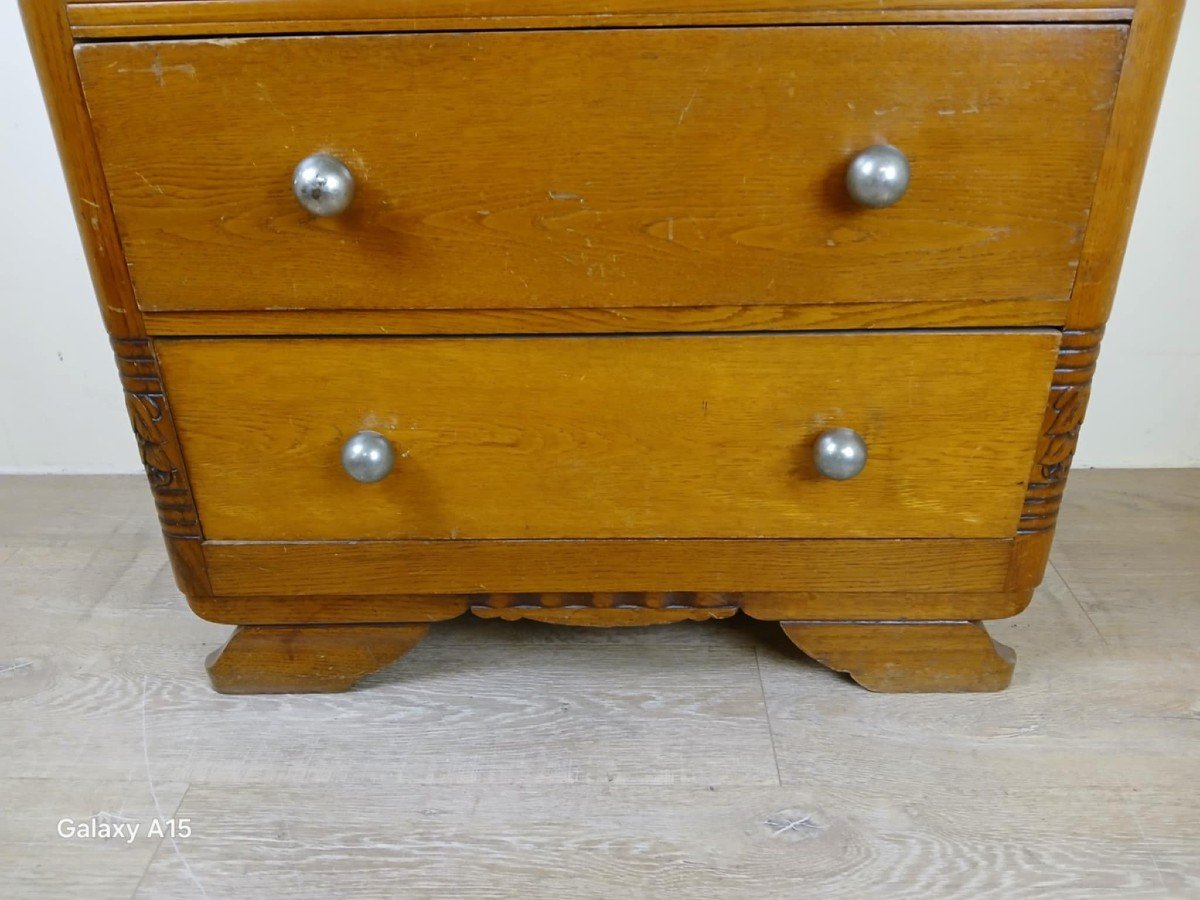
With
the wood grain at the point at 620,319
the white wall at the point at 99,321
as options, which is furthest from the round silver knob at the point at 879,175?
the white wall at the point at 99,321

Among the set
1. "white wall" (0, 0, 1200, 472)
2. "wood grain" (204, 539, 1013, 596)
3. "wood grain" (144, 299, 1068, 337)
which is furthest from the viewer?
"white wall" (0, 0, 1200, 472)

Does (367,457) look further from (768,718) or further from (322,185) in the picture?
(768,718)

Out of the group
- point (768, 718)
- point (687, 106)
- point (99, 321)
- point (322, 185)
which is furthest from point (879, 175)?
point (99, 321)

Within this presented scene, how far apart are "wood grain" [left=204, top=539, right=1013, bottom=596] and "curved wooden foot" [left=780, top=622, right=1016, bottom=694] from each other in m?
0.06

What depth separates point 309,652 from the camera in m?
0.94

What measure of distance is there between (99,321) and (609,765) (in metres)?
0.96

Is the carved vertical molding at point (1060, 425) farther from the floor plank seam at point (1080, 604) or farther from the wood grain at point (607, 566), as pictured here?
the floor plank seam at point (1080, 604)

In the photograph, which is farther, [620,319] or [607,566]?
[607,566]

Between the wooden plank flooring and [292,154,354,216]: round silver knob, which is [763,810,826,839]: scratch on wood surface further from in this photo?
[292,154,354,216]: round silver knob

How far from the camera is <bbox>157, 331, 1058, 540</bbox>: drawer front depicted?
0.77m

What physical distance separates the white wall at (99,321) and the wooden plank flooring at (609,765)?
0.34m

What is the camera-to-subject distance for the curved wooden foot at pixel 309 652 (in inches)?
36.7

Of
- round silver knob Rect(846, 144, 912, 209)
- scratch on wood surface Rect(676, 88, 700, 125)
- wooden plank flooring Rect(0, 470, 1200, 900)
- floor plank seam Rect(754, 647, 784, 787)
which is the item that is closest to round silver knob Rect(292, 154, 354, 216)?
scratch on wood surface Rect(676, 88, 700, 125)

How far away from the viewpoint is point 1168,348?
4.23 ft
